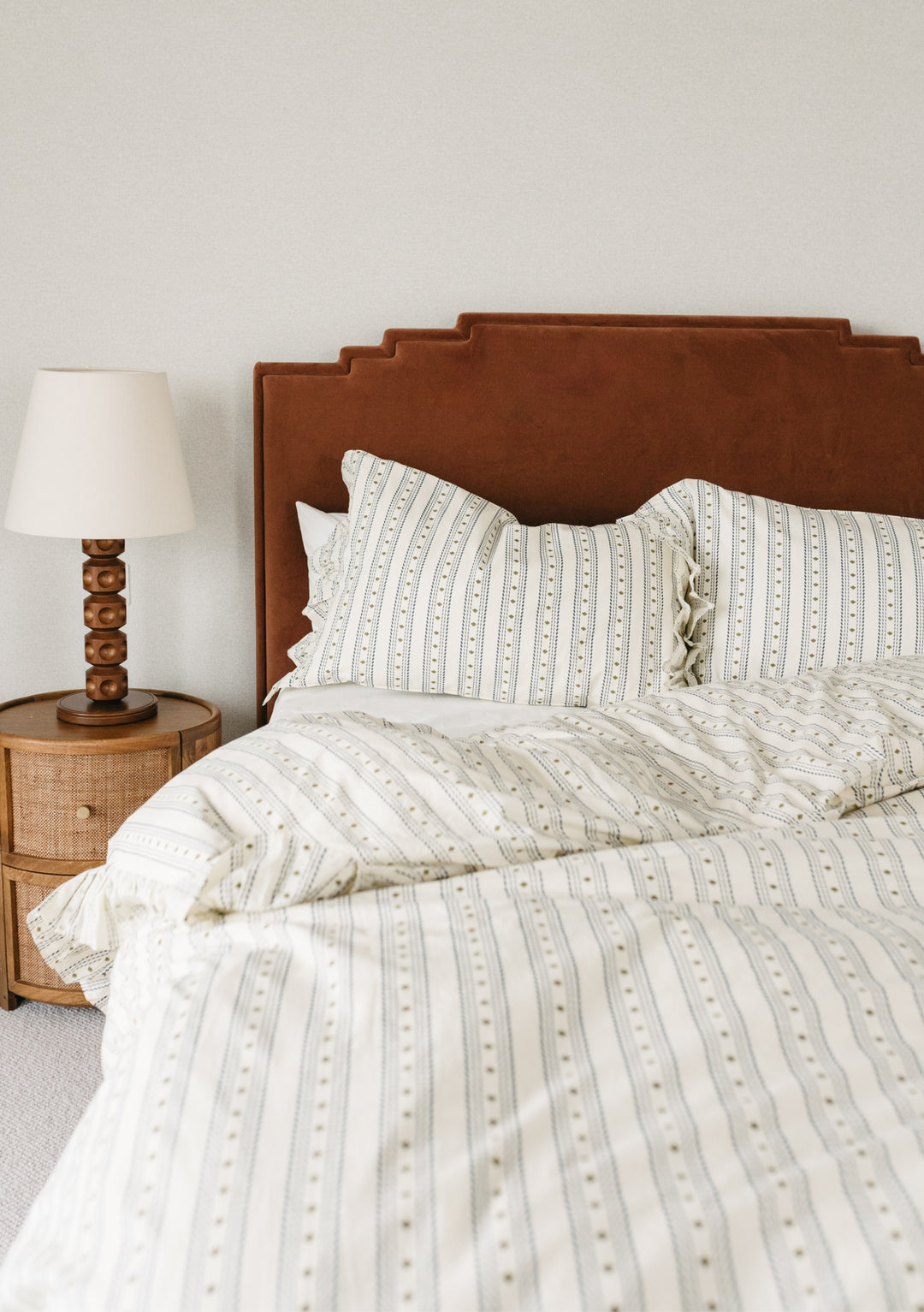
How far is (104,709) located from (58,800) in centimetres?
19

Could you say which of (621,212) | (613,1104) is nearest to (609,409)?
(621,212)

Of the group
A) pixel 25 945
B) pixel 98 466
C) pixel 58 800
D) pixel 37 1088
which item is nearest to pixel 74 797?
pixel 58 800

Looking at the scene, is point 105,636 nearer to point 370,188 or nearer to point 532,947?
point 370,188

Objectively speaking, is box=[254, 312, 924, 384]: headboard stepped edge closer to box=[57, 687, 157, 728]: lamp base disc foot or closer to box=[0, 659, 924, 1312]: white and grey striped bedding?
box=[57, 687, 157, 728]: lamp base disc foot

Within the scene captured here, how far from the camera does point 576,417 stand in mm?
2246

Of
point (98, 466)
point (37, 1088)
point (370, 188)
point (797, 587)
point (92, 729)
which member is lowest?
point (37, 1088)

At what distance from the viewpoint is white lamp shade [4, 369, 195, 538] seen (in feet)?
6.21

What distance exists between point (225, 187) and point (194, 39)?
11.4 inches

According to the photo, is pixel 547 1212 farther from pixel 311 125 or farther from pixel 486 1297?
pixel 311 125

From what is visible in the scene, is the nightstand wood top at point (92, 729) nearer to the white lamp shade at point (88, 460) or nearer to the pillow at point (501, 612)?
the pillow at point (501, 612)

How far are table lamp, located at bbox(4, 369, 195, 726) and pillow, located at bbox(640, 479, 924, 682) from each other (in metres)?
0.97

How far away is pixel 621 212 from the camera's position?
2301 millimetres

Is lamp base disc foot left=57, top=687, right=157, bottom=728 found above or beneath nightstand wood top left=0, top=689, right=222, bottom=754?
above

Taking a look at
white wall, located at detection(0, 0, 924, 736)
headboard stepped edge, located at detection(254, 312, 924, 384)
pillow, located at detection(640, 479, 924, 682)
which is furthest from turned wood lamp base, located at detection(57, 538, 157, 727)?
pillow, located at detection(640, 479, 924, 682)
